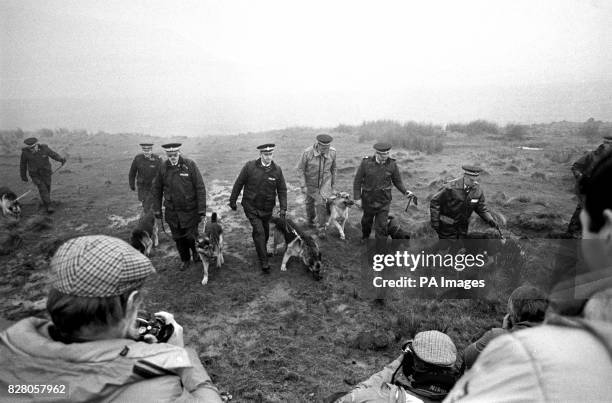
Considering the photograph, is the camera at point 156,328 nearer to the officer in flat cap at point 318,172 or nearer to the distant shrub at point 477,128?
the officer in flat cap at point 318,172

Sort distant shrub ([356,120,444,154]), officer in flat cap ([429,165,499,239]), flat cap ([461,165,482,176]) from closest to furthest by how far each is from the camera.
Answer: flat cap ([461,165,482,176]), officer in flat cap ([429,165,499,239]), distant shrub ([356,120,444,154])

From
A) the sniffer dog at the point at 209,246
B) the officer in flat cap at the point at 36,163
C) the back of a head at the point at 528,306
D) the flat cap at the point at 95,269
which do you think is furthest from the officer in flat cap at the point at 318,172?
the officer in flat cap at the point at 36,163

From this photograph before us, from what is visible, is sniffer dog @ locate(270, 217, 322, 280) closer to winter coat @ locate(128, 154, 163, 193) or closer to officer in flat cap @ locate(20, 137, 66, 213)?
winter coat @ locate(128, 154, 163, 193)

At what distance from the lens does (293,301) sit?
20.8 feet

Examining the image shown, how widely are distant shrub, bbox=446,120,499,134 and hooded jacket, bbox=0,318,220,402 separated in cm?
2466

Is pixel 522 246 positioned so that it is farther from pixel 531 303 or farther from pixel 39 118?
pixel 39 118

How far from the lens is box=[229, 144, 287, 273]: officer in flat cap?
23.3 ft

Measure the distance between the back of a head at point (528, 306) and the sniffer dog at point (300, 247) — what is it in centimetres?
422

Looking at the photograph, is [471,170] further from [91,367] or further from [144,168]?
[144,168]

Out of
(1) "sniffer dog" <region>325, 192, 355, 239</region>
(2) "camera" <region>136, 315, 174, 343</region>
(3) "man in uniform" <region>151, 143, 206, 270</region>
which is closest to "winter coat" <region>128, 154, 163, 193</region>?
(3) "man in uniform" <region>151, 143, 206, 270</region>

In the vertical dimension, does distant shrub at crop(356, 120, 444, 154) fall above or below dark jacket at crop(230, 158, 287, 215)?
above

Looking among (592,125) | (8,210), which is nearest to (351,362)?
(8,210)

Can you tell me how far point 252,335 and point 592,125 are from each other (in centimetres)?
2594

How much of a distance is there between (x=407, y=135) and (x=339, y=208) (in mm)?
13278
